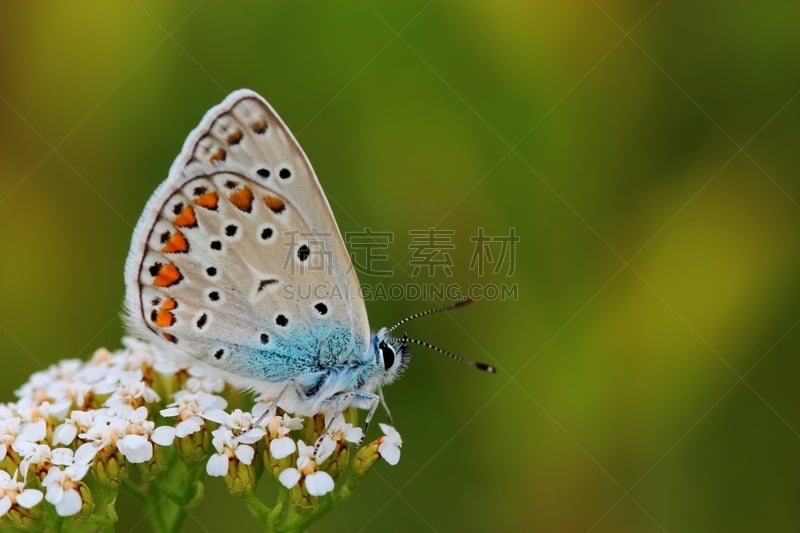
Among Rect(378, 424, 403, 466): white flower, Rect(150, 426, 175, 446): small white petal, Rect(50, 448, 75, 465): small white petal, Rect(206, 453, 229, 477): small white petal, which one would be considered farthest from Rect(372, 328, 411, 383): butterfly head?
Rect(50, 448, 75, 465): small white petal

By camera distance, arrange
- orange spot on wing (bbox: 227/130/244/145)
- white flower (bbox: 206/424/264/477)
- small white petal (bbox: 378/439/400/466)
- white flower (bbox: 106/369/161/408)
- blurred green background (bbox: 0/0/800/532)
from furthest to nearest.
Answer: blurred green background (bbox: 0/0/800/532) < orange spot on wing (bbox: 227/130/244/145) < white flower (bbox: 106/369/161/408) < small white petal (bbox: 378/439/400/466) < white flower (bbox: 206/424/264/477)

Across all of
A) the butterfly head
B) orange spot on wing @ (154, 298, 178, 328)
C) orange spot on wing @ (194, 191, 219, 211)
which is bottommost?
orange spot on wing @ (154, 298, 178, 328)

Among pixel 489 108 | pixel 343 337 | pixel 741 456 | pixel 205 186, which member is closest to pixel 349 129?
pixel 489 108

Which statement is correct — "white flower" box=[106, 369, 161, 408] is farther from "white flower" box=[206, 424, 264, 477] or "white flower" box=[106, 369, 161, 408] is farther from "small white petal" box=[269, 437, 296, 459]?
"small white petal" box=[269, 437, 296, 459]

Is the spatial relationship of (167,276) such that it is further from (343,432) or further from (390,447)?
(390,447)

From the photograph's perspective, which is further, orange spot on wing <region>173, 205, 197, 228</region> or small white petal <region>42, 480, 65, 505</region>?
orange spot on wing <region>173, 205, 197, 228</region>

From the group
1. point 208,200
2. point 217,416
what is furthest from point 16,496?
point 208,200

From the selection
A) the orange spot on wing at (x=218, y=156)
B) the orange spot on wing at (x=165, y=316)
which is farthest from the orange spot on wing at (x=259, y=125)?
the orange spot on wing at (x=165, y=316)
